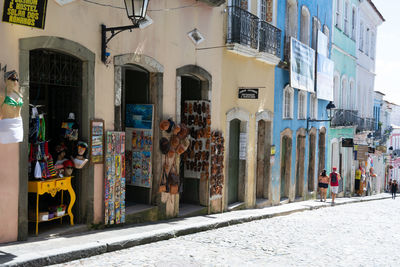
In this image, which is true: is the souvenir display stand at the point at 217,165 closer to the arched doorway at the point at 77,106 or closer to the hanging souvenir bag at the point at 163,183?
the hanging souvenir bag at the point at 163,183

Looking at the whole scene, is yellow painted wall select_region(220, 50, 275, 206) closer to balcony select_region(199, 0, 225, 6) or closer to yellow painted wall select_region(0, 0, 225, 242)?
yellow painted wall select_region(0, 0, 225, 242)

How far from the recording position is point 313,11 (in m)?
19.9

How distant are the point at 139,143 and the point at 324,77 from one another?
12.9m

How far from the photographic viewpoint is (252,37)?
46.2 ft

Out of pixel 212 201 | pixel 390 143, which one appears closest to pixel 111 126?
pixel 212 201

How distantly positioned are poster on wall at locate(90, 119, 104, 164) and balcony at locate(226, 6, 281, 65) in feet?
18.0

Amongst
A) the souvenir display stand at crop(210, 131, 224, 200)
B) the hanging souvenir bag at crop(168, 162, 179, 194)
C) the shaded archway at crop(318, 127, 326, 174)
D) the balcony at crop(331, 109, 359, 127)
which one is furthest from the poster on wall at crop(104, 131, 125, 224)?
the balcony at crop(331, 109, 359, 127)

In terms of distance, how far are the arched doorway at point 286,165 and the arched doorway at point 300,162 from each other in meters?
1.56

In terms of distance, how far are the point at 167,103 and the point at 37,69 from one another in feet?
11.6

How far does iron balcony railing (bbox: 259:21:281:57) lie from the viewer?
48.3ft

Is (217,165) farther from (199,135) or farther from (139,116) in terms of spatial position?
(139,116)

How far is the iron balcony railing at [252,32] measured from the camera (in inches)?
515

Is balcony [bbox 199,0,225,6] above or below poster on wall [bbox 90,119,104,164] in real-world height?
above

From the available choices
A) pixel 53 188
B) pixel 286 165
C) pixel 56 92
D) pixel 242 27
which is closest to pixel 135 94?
pixel 56 92
